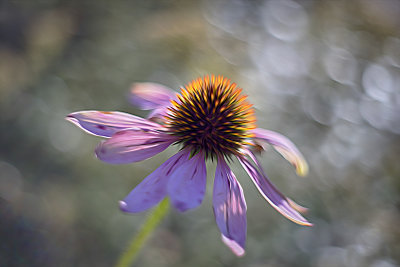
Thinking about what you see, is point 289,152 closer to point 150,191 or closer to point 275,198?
point 275,198

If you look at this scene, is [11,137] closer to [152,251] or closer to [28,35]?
[28,35]

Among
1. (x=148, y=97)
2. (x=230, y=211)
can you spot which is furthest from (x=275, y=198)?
(x=148, y=97)

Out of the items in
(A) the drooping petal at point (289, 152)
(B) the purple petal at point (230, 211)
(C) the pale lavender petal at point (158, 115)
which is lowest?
(B) the purple petal at point (230, 211)

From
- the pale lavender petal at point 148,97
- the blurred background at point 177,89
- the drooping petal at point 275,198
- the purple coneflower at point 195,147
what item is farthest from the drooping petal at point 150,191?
the blurred background at point 177,89

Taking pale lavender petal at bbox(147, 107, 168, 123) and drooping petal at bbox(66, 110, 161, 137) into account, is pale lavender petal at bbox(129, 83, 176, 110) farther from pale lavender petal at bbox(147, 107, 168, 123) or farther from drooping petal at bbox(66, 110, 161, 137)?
drooping petal at bbox(66, 110, 161, 137)

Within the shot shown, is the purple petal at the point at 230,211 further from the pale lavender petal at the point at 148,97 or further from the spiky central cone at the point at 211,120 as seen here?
the pale lavender petal at the point at 148,97

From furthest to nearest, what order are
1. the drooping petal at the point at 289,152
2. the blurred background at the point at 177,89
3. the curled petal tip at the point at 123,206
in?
the blurred background at the point at 177,89
the drooping petal at the point at 289,152
the curled petal tip at the point at 123,206

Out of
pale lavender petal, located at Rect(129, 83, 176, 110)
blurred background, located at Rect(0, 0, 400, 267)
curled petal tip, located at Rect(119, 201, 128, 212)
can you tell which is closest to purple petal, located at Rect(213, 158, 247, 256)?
curled petal tip, located at Rect(119, 201, 128, 212)

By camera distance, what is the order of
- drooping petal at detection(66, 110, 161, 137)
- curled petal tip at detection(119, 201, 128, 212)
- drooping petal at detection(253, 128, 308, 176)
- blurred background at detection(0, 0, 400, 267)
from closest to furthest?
1. curled petal tip at detection(119, 201, 128, 212)
2. drooping petal at detection(66, 110, 161, 137)
3. drooping petal at detection(253, 128, 308, 176)
4. blurred background at detection(0, 0, 400, 267)
